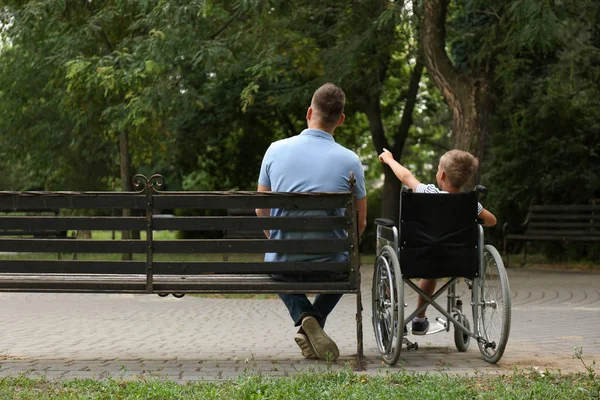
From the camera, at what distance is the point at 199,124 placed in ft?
97.5

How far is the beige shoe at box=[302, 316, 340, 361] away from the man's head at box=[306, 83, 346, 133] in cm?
134

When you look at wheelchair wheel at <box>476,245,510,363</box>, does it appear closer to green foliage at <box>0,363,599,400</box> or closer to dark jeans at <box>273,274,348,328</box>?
green foliage at <box>0,363,599,400</box>

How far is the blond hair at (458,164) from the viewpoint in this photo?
23.1 ft

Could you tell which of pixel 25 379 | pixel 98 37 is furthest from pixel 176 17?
pixel 25 379

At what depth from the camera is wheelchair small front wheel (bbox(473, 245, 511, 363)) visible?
6352 mm

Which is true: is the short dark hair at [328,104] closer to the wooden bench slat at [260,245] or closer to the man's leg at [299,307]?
the wooden bench slat at [260,245]

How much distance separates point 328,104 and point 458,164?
1.05 m

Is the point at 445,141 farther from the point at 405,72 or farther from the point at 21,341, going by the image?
the point at 21,341

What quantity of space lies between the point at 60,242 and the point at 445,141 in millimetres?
34999

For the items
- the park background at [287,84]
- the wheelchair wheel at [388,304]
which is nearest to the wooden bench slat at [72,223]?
the wheelchair wheel at [388,304]

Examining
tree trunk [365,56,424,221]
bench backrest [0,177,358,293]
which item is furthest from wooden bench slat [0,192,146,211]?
tree trunk [365,56,424,221]

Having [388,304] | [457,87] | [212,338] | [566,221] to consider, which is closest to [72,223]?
[388,304]

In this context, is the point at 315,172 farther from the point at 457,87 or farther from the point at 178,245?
the point at 457,87

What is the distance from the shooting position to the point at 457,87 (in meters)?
16.0
